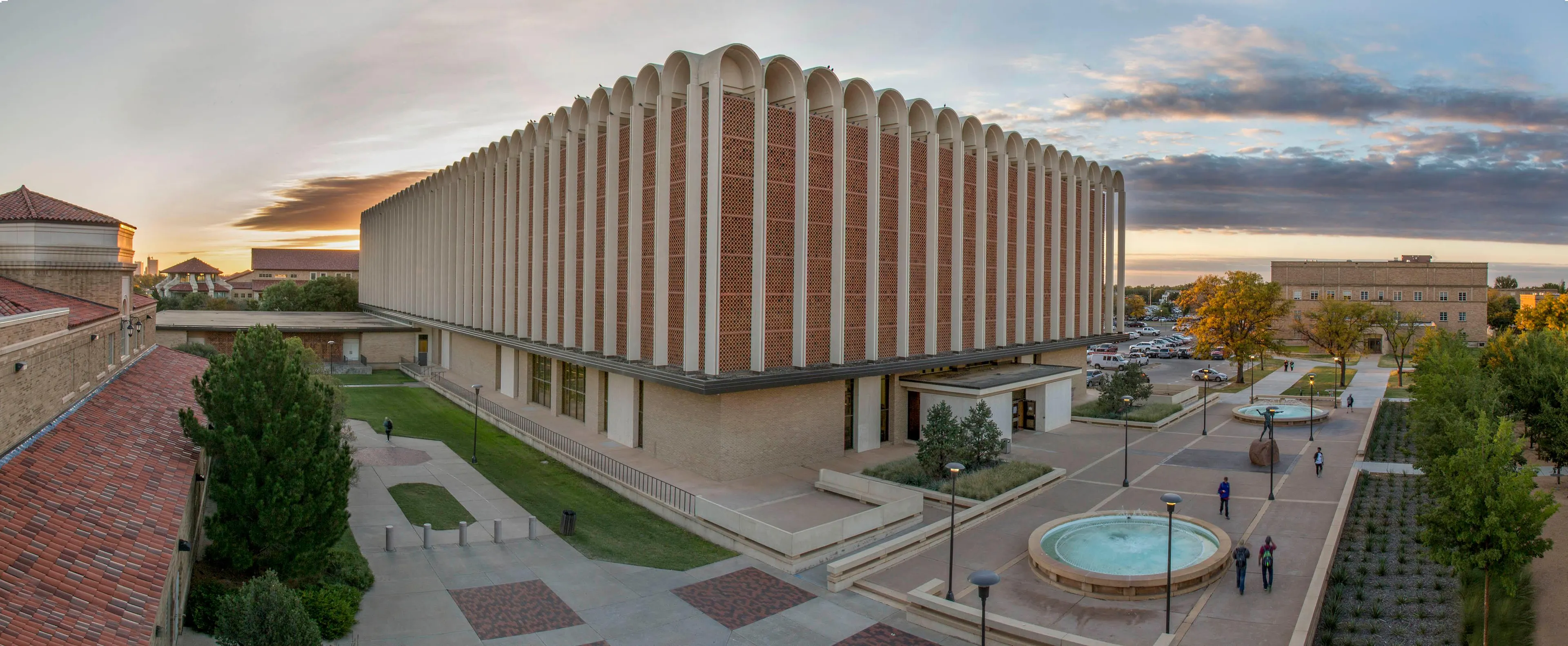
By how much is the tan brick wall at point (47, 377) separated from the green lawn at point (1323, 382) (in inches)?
2351

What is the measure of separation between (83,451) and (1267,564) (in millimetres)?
26051

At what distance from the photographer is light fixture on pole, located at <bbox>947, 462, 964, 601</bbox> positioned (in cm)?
1928

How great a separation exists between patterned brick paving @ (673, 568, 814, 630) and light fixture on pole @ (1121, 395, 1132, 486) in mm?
15957

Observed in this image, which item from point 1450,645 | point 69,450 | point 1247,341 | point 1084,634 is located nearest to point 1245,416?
point 1247,341

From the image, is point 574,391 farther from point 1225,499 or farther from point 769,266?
point 1225,499

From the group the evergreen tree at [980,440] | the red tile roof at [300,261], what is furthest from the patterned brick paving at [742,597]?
the red tile roof at [300,261]

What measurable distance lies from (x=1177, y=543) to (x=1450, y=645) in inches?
253

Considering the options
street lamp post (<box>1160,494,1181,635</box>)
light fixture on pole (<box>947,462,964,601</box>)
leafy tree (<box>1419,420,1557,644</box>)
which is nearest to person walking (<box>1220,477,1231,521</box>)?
street lamp post (<box>1160,494,1181,635</box>)

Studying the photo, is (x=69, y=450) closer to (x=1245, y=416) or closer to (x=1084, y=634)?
(x=1084, y=634)

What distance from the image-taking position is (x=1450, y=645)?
17.8 meters

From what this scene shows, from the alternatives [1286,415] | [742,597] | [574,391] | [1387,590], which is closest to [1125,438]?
[1286,415]

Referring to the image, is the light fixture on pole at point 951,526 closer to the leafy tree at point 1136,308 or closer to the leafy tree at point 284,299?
the leafy tree at point 284,299

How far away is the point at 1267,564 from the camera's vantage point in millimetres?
19906

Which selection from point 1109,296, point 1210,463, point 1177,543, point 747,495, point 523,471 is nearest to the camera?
point 1177,543
